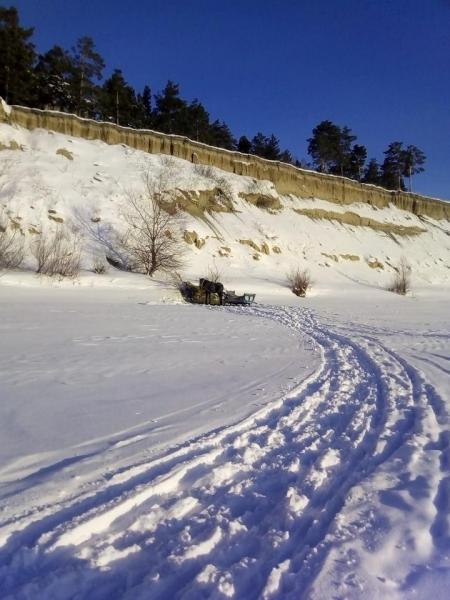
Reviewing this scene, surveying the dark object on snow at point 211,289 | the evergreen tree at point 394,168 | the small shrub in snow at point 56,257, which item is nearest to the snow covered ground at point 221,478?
the dark object on snow at point 211,289

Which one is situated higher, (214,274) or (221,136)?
(221,136)

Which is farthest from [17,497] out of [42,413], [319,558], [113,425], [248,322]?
[248,322]

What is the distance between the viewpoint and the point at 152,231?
85.7ft

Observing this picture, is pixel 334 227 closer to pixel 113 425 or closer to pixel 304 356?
pixel 304 356

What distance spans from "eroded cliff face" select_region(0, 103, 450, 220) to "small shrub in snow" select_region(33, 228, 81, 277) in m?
15.4

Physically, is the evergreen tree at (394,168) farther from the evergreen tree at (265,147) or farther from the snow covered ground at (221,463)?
the snow covered ground at (221,463)

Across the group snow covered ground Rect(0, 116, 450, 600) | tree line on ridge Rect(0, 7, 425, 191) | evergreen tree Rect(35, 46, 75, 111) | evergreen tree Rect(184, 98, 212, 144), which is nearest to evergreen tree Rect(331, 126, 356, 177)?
tree line on ridge Rect(0, 7, 425, 191)

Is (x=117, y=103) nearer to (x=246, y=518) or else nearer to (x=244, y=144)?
(x=244, y=144)

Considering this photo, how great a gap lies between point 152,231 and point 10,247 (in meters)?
8.67

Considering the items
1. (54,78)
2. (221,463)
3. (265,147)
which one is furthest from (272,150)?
(221,463)

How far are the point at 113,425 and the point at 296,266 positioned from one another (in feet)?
101

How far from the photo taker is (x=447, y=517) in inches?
93.7

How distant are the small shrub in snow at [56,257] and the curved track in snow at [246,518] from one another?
19013 millimetres

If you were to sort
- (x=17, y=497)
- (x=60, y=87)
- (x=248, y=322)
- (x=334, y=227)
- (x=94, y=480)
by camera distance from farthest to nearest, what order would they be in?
(x=334, y=227), (x=60, y=87), (x=248, y=322), (x=94, y=480), (x=17, y=497)
